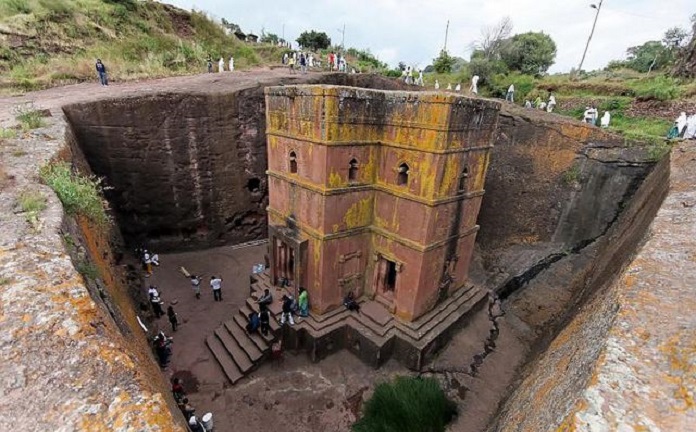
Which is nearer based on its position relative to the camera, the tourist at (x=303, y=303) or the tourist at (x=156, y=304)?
the tourist at (x=303, y=303)

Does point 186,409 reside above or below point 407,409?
below

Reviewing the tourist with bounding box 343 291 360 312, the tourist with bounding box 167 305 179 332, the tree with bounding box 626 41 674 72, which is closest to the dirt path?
the tourist with bounding box 167 305 179 332

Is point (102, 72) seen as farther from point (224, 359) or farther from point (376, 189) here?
point (376, 189)

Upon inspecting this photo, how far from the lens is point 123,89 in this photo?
13695 millimetres

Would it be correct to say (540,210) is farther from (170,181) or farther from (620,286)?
(170,181)

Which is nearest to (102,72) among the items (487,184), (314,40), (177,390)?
(177,390)

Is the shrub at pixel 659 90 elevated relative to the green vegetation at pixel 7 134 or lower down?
elevated

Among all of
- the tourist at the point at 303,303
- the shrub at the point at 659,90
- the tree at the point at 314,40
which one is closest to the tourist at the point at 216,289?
the tourist at the point at 303,303

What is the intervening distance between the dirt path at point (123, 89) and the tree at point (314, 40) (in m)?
30.1

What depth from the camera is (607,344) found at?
8.71 feet

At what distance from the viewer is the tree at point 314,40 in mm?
43406

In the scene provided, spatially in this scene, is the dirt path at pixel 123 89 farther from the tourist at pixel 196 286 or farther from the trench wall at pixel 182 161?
the tourist at pixel 196 286

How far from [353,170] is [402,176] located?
4.20 feet

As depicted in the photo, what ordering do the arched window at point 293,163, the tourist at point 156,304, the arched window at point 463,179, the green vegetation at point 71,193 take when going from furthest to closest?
the tourist at point 156,304 < the arched window at point 293,163 < the arched window at point 463,179 < the green vegetation at point 71,193
